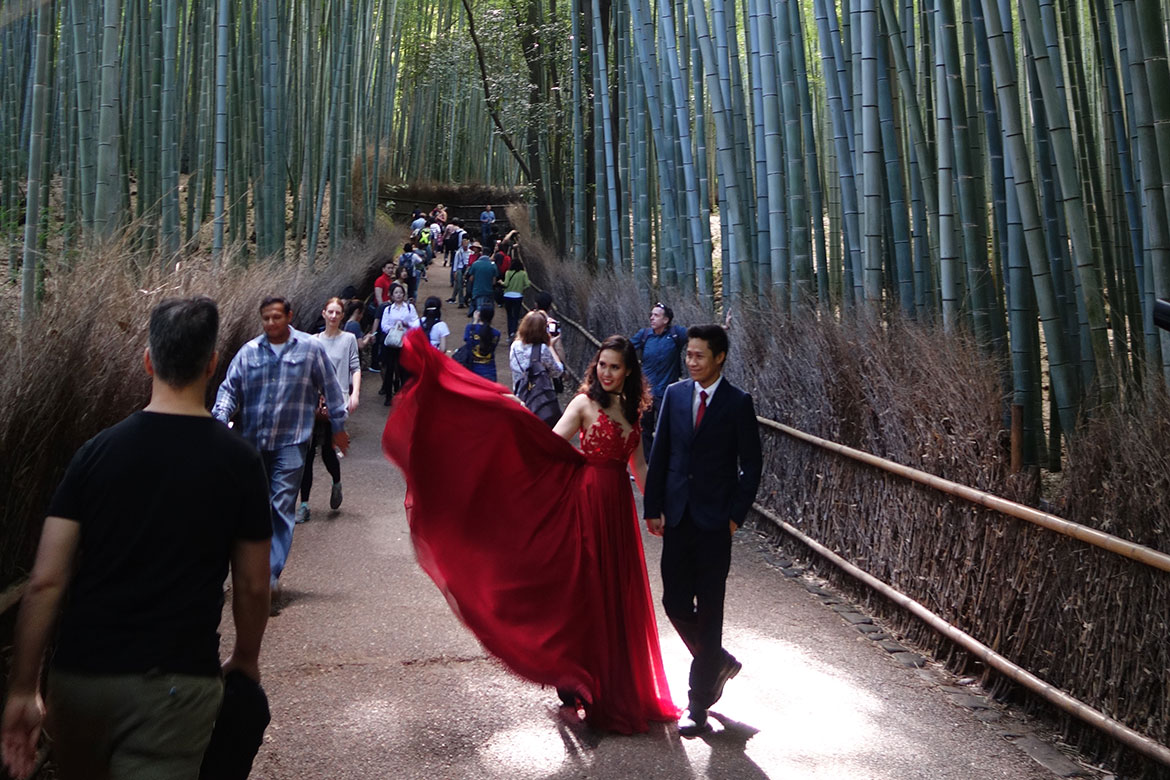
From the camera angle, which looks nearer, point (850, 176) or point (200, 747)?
point (200, 747)

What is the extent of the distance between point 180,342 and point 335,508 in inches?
228

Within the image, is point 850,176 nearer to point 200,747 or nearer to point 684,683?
point 684,683

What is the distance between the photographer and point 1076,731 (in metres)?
4.07

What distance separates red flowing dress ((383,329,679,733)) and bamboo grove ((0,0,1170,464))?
75.2 inches

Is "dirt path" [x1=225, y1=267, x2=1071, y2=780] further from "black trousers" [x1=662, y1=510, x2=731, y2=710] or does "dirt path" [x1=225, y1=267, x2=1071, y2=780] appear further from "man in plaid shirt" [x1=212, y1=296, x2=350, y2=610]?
"man in plaid shirt" [x1=212, y1=296, x2=350, y2=610]

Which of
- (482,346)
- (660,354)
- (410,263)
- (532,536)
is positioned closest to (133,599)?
(532,536)

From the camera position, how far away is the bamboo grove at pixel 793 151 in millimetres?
5137

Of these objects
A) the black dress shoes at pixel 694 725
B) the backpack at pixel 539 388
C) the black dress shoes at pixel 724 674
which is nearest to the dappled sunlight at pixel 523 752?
the black dress shoes at pixel 694 725

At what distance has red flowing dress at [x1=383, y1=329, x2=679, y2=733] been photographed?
410cm

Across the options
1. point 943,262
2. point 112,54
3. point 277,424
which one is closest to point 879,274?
point 943,262

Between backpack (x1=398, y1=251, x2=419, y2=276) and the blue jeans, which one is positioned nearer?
the blue jeans

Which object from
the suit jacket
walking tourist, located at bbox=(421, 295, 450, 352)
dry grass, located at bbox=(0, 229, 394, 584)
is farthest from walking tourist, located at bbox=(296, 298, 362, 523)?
the suit jacket

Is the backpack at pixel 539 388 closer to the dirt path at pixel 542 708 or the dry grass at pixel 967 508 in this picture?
the dry grass at pixel 967 508

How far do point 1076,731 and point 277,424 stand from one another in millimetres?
3575
